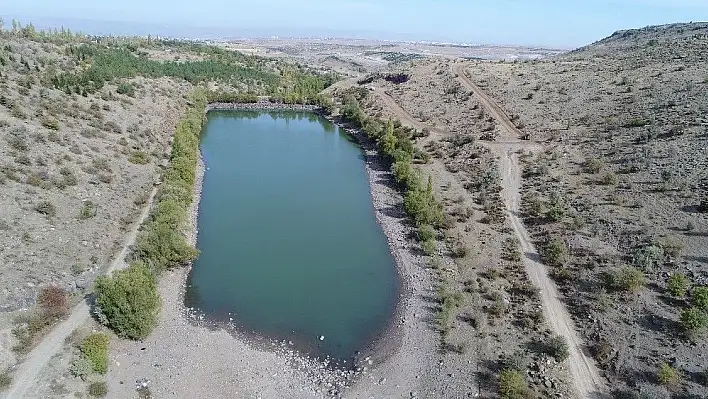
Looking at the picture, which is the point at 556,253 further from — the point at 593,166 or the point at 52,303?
the point at 52,303

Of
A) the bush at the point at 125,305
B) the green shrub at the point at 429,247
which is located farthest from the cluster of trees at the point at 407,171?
the bush at the point at 125,305

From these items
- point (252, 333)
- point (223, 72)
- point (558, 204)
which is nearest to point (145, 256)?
point (252, 333)

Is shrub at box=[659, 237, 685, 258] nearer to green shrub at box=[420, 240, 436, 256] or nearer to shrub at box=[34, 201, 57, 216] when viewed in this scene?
green shrub at box=[420, 240, 436, 256]

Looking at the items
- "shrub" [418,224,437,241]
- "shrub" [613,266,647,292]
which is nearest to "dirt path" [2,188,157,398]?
"shrub" [418,224,437,241]

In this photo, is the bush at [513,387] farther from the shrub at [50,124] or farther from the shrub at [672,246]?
the shrub at [50,124]

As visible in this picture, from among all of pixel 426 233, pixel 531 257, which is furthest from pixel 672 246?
pixel 426 233

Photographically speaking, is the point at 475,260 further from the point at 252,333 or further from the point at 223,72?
the point at 223,72
